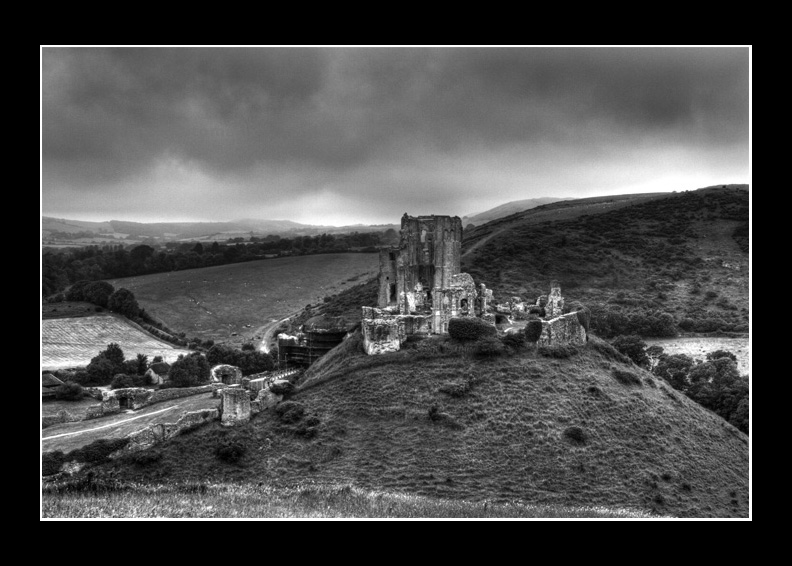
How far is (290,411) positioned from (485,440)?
11.4m

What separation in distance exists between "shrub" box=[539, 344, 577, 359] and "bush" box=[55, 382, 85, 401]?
4575 centimetres

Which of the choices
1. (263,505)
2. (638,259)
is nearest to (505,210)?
(638,259)

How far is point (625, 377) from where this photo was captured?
1511 inches

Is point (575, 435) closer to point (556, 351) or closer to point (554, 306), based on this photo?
point (556, 351)

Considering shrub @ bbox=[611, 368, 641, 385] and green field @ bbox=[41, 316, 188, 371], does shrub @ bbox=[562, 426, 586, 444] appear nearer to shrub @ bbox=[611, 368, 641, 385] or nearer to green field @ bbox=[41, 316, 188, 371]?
shrub @ bbox=[611, 368, 641, 385]

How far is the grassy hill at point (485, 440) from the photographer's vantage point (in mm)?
27094

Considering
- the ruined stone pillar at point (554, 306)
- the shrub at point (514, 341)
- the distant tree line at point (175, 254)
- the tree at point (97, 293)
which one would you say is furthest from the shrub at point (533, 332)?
the tree at point (97, 293)

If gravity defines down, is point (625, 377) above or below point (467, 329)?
below

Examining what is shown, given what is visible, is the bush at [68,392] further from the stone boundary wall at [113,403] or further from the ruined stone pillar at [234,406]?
the ruined stone pillar at [234,406]

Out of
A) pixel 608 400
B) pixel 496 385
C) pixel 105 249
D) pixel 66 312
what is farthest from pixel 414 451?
pixel 105 249

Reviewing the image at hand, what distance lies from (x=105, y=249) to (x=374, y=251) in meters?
65.9

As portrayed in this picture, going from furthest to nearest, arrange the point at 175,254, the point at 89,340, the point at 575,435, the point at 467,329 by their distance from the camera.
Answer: the point at 175,254, the point at 89,340, the point at 467,329, the point at 575,435

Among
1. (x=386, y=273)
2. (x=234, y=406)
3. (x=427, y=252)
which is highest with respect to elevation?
(x=427, y=252)

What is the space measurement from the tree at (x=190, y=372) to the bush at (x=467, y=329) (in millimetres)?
34206
